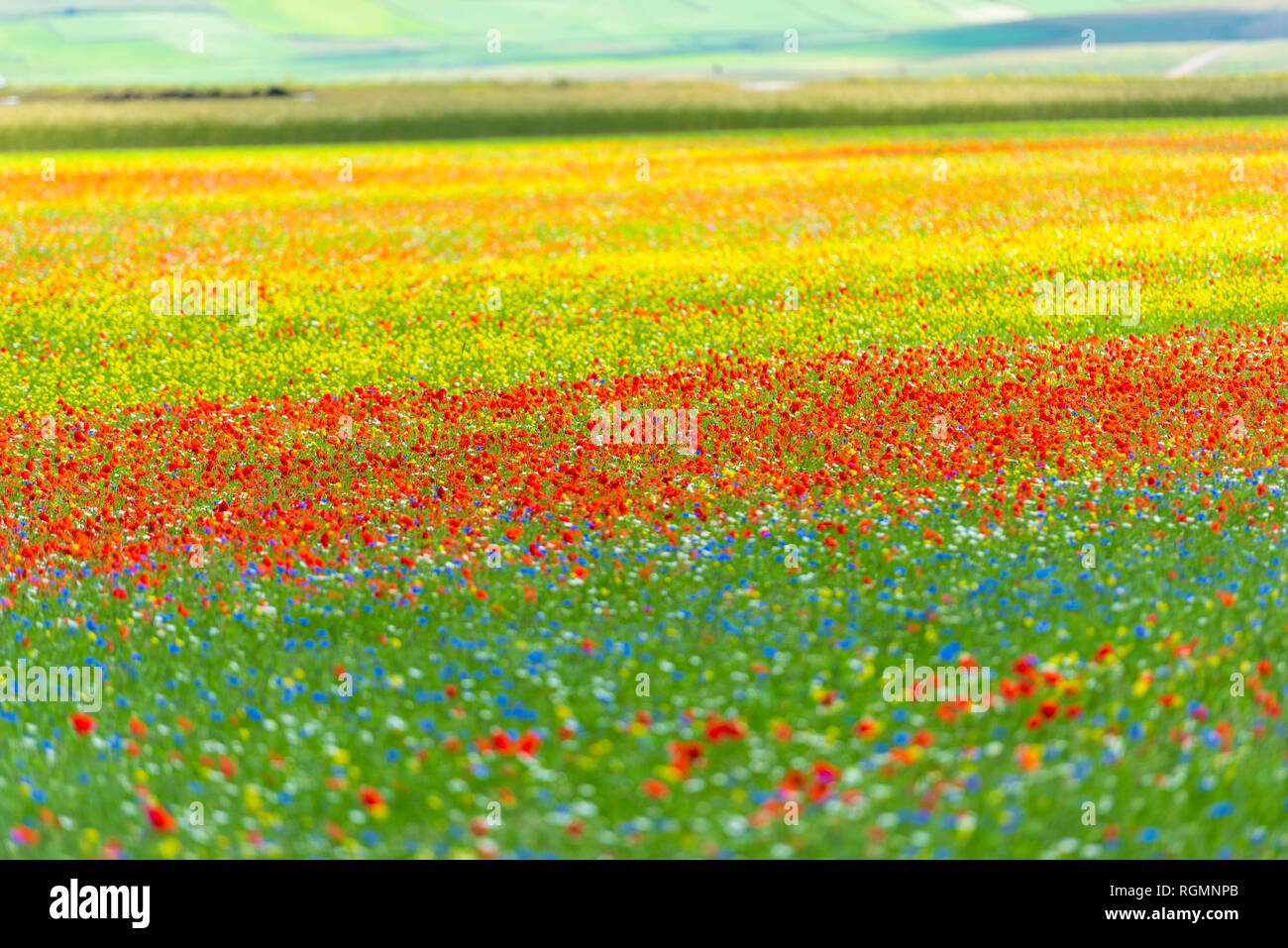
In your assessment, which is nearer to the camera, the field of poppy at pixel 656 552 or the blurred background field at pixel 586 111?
the field of poppy at pixel 656 552

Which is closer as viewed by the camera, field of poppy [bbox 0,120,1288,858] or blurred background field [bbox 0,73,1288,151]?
field of poppy [bbox 0,120,1288,858]

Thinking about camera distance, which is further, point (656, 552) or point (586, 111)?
point (586, 111)

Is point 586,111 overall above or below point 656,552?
above

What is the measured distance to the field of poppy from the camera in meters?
7.88

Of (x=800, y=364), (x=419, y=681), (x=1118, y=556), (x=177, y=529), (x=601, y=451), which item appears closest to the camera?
(x=419, y=681)

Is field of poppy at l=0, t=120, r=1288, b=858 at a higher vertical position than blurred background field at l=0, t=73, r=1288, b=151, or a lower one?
lower

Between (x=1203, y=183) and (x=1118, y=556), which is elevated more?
(x=1203, y=183)

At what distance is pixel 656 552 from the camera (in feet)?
40.9

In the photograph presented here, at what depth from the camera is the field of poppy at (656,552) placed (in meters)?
7.88

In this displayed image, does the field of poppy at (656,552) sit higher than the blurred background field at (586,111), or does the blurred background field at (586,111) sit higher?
the blurred background field at (586,111)

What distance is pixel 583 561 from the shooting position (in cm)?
1224
